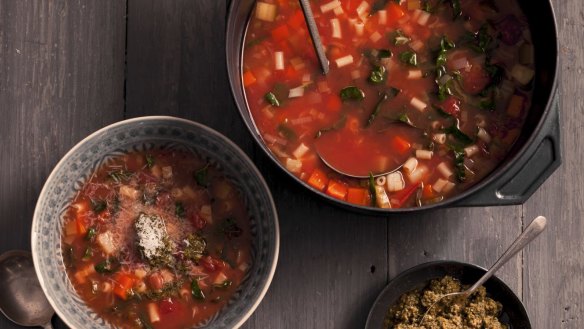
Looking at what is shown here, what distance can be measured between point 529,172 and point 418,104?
438mm

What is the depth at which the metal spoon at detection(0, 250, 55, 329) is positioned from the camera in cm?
282

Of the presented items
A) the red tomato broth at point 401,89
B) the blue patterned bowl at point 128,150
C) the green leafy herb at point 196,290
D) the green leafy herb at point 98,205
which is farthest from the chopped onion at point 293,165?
the green leafy herb at point 98,205

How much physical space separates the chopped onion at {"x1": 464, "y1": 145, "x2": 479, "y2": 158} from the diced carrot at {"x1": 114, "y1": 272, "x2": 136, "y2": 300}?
1244mm

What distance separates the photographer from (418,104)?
8.79 ft

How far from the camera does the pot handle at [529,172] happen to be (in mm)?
2480

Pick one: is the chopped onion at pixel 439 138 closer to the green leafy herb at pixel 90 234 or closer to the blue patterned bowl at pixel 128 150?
the blue patterned bowl at pixel 128 150

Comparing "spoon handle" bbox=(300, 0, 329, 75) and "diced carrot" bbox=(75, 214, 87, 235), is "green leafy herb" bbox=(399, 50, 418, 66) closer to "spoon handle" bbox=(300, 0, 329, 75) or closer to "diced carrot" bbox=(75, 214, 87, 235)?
"spoon handle" bbox=(300, 0, 329, 75)

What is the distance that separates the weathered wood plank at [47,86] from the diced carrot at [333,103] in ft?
2.61

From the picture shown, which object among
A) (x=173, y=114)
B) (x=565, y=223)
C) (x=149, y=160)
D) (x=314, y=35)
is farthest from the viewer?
(x=565, y=223)

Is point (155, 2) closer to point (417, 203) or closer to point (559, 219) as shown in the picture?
point (417, 203)

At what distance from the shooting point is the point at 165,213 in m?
2.77

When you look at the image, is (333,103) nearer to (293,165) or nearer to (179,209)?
(293,165)

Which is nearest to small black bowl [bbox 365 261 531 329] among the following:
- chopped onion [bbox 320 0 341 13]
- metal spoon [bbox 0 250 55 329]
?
chopped onion [bbox 320 0 341 13]

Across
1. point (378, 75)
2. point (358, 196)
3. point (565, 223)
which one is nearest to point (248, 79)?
point (378, 75)
